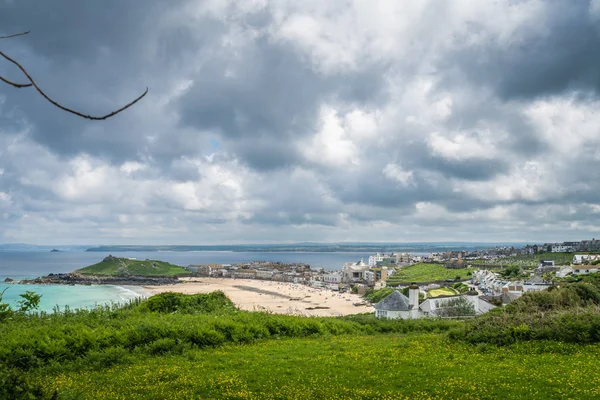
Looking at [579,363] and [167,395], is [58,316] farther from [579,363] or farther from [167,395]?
[579,363]

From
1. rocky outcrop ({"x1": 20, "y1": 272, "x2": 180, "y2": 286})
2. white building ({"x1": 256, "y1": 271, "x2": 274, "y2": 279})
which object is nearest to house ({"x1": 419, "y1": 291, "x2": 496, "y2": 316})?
rocky outcrop ({"x1": 20, "y1": 272, "x2": 180, "y2": 286})

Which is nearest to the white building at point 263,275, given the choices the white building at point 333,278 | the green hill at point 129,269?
the white building at point 333,278

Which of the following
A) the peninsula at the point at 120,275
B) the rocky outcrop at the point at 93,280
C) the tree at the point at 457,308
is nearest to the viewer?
the tree at the point at 457,308

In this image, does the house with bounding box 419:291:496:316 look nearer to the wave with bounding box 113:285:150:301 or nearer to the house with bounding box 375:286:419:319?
the house with bounding box 375:286:419:319

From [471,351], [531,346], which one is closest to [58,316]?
[471,351]

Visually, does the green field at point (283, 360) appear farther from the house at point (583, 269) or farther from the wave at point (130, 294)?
the house at point (583, 269)

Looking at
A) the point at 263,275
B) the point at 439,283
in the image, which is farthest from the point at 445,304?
the point at 263,275
